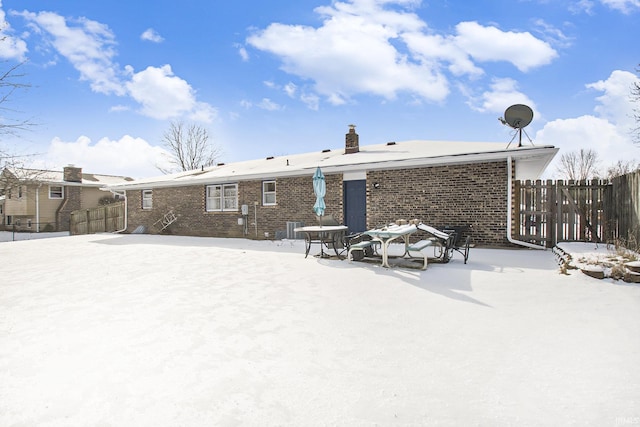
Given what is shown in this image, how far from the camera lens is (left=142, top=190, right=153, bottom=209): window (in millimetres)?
18969

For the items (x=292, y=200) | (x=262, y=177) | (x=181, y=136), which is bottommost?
(x=292, y=200)

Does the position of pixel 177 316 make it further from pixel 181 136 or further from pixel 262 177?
pixel 181 136

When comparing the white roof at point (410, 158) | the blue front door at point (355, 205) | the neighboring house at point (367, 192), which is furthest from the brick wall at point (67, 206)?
the blue front door at point (355, 205)

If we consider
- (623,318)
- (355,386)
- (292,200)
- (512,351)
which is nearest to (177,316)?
(355,386)

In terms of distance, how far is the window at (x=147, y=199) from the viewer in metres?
19.0

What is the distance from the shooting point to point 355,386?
2.61m

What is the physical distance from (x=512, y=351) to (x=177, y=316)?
12.0 ft

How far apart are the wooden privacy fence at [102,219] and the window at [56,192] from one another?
30.1 feet

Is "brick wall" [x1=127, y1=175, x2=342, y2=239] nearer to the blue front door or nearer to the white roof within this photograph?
the blue front door

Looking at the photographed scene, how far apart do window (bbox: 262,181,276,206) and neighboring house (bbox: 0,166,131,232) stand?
18.4 m

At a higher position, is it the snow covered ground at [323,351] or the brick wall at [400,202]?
the brick wall at [400,202]

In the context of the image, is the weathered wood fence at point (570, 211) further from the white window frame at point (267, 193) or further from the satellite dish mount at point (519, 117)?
the white window frame at point (267, 193)

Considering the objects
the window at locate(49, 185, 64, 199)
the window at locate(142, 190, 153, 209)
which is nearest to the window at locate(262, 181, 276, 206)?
the window at locate(142, 190, 153, 209)

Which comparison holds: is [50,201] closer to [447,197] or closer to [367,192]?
[367,192]
